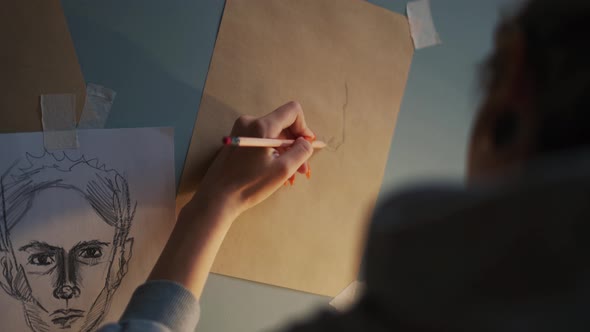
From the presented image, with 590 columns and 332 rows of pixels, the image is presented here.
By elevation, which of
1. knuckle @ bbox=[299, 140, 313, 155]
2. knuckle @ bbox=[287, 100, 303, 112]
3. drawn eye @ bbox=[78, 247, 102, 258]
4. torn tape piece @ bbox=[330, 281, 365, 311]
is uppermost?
knuckle @ bbox=[287, 100, 303, 112]

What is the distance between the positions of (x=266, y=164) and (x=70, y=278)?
0.91 feet

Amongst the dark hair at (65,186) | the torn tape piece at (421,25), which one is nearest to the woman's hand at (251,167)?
the dark hair at (65,186)

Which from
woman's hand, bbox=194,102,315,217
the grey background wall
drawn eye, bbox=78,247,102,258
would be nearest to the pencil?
woman's hand, bbox=194,102,315,217

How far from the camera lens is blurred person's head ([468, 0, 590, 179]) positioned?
32 cm

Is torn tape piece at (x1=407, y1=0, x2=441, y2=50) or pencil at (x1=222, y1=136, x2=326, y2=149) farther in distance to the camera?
torn tape piece at (x1=407, y1=0, x2=441, y2=50)

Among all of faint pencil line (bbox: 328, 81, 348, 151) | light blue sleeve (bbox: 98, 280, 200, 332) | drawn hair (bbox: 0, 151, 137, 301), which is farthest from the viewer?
faint pencil line (bbox: 328, 81, 348, 151)

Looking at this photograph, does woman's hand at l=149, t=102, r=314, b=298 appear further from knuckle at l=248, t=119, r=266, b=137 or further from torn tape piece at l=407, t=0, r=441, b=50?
torn tape piece at l=407, t=0, r=441, b=50

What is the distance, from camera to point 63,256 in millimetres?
639

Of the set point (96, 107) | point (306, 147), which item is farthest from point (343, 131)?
point (96, 107)

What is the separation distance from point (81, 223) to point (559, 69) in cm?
55

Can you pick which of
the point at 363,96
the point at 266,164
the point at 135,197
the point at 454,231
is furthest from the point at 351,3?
the point at 454,231

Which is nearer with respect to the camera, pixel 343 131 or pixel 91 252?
pixel 91 252

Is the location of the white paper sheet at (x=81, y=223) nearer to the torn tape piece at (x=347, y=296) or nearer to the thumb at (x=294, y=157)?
the thumb at (x=294, y=157)

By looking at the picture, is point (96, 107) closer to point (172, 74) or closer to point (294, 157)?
point (172, 74)
